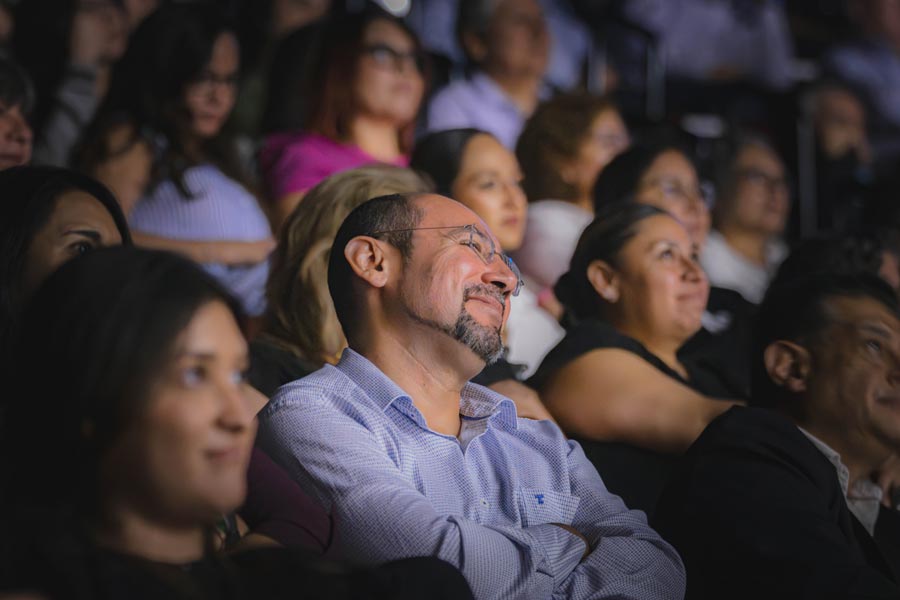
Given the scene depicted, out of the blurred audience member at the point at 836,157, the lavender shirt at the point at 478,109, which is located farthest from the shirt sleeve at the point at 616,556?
the blurred audience member at the point at 836,157

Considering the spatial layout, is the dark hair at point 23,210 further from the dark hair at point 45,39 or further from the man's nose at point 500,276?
the dark hair at point 45,39

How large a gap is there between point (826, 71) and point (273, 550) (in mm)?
5063

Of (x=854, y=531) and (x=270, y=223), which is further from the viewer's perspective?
→ (x=270, y=223)

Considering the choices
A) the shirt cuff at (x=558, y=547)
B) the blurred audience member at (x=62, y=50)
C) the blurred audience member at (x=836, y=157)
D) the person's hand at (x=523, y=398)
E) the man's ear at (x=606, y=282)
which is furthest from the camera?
the blurred audience member at (x=836, y=157)

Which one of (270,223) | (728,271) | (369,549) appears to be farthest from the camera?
(728,271)

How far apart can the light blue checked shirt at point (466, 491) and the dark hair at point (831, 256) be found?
1.43 meters

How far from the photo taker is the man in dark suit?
5.91 ft

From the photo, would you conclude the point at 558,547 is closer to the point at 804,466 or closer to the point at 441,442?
the point at 441,442

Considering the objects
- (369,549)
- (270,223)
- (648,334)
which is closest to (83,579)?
(369,549)

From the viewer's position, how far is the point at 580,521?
192 centimetres

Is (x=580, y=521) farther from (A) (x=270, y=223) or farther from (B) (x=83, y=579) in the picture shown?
(A) (x=270, y=223)

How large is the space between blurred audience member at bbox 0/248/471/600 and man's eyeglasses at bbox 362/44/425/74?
2319mm

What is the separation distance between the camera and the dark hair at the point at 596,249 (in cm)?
274

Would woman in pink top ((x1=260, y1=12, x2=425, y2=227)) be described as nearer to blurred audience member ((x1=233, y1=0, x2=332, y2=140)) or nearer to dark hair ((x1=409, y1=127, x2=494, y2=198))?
dark hair ((x1=409, y1=127, x2=494, y2=198))
